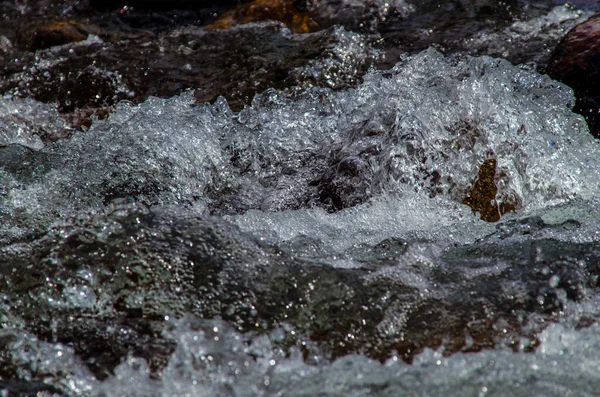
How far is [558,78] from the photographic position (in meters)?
3.96

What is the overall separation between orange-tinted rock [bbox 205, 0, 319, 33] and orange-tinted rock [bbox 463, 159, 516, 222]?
3.02 metres

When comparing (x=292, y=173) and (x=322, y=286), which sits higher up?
(x=322, y=286)

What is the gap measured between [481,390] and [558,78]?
264 centimetres

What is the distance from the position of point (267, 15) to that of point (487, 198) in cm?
348

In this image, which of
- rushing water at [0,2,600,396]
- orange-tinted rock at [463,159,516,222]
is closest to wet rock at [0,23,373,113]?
rushing water at [0,2,600,396]

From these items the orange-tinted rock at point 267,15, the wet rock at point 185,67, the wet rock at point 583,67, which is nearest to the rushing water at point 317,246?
the wet rock at point 583,67

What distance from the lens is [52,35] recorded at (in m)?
5.71

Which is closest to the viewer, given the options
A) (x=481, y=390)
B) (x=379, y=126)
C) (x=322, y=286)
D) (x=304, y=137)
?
(x=481, y=390)

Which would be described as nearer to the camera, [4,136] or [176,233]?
[176,233]

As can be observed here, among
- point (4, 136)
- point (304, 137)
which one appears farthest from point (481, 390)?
point (4, 136)

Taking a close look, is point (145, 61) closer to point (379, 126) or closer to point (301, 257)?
point (379, 126)

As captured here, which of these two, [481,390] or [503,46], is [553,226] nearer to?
[481,390]

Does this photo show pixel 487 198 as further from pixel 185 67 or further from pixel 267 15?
pixel 267 15

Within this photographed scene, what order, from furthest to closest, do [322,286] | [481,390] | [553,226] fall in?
[553,226] < [322,286] < [481,390]
